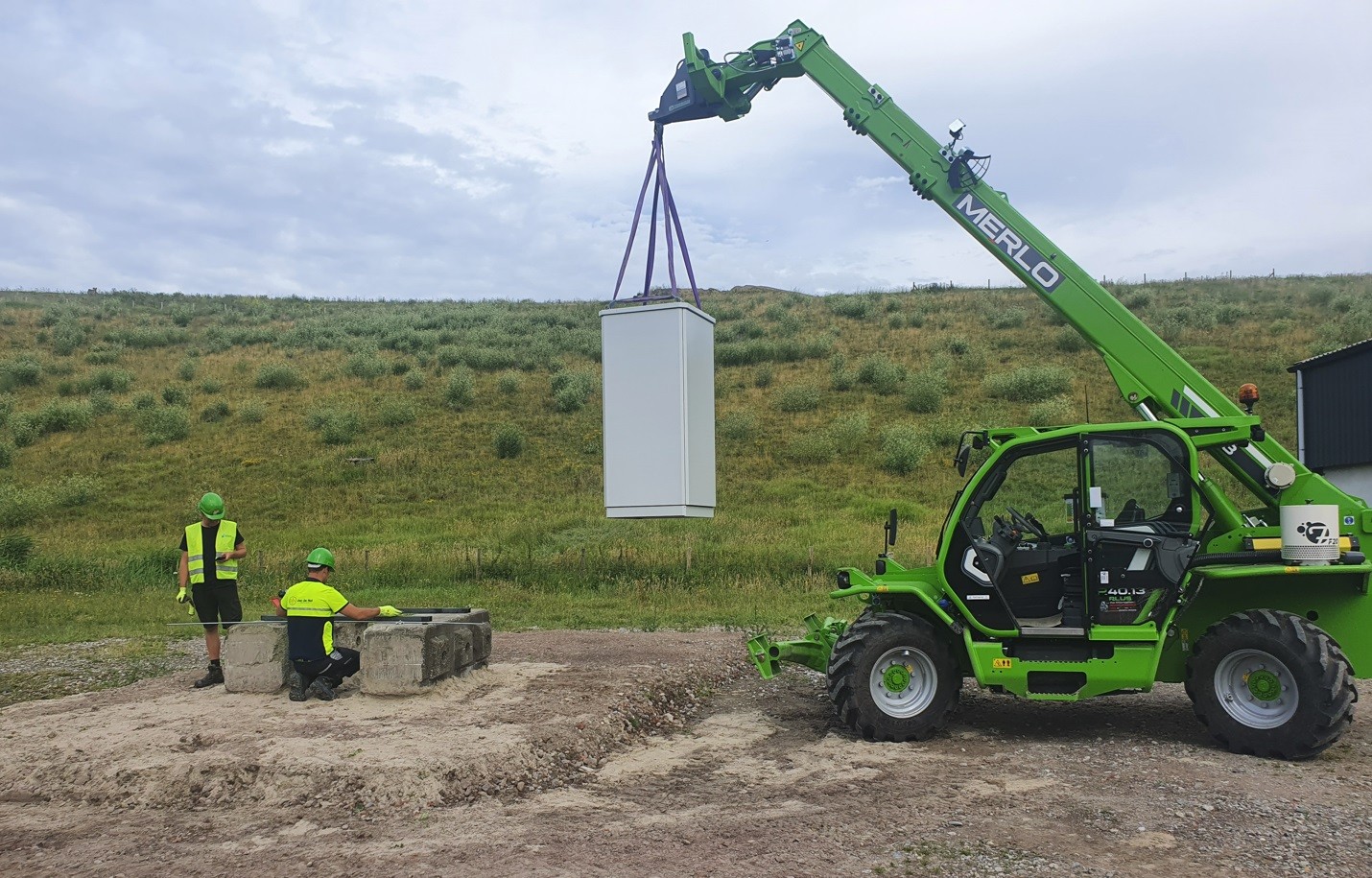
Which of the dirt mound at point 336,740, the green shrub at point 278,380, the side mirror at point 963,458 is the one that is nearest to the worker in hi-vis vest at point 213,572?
the dirt mound at point 336,740

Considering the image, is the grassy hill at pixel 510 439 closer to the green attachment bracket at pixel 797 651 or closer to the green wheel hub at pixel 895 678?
the green attachment bracket at pixel 797 651

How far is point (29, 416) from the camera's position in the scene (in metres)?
35.2

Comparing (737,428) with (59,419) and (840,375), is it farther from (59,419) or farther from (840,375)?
(59,419)

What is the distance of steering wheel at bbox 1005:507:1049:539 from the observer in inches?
352

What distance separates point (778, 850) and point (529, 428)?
97.2 ft

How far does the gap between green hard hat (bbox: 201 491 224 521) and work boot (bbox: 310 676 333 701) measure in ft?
7.36

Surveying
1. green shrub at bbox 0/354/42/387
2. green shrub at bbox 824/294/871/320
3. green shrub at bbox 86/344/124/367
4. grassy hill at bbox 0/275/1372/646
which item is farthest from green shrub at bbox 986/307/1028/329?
green shrub at bbox 0/354/42/387

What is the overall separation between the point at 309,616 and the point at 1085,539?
6.86 meters

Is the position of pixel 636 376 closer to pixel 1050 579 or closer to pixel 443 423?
pixel 1050 579

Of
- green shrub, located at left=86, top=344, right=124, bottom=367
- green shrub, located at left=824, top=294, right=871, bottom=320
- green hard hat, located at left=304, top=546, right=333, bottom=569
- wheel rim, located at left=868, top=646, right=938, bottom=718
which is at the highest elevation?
green shrub, located at left=824, top=294, right=871, bottom=320

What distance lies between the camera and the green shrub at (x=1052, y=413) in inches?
1186

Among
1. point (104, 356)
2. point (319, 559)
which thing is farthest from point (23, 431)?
point (319, 559)

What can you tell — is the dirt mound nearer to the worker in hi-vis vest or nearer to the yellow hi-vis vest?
the worker in hi-vis vest

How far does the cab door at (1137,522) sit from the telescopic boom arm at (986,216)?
0.47 meters
